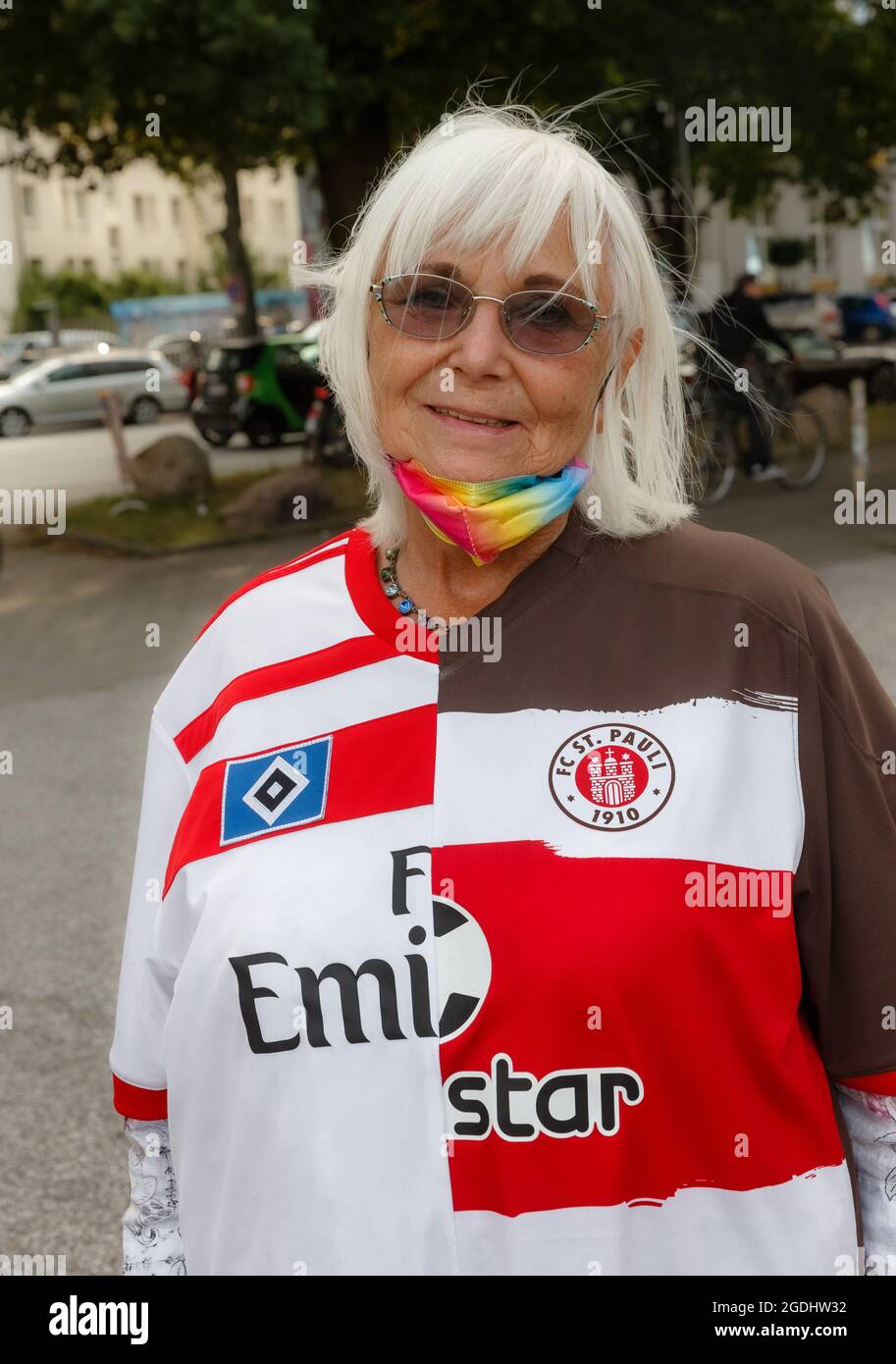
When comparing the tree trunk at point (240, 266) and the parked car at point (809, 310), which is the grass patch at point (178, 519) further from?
the parked car at point (809, 310)

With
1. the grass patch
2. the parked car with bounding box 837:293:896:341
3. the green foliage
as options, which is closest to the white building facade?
the parked car with bounding box 837:293:896:341

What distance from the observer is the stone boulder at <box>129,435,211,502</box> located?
15945 millimetres

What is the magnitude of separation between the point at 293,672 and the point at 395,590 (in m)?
0.17

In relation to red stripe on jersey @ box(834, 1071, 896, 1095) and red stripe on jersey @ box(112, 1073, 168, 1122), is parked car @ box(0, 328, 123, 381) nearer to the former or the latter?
red stripe on jersey @ box(112, 1073, 168, 1122)

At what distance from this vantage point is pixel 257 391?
906 inches

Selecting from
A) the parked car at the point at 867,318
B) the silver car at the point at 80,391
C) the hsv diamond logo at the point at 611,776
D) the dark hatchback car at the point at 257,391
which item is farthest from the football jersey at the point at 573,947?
the parked car at the point at 867,318

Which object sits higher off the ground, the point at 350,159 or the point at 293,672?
the point at 350,159

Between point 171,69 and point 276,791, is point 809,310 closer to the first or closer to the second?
point 171,69

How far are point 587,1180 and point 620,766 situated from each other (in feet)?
1.44

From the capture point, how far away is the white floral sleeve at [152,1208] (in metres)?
1.88

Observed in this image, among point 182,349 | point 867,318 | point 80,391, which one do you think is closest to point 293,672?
point 80,391

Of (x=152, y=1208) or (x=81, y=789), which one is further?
(x=81, y=789)

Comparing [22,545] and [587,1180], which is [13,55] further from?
[587,1180]

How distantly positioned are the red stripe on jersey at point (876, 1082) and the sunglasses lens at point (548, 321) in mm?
888
